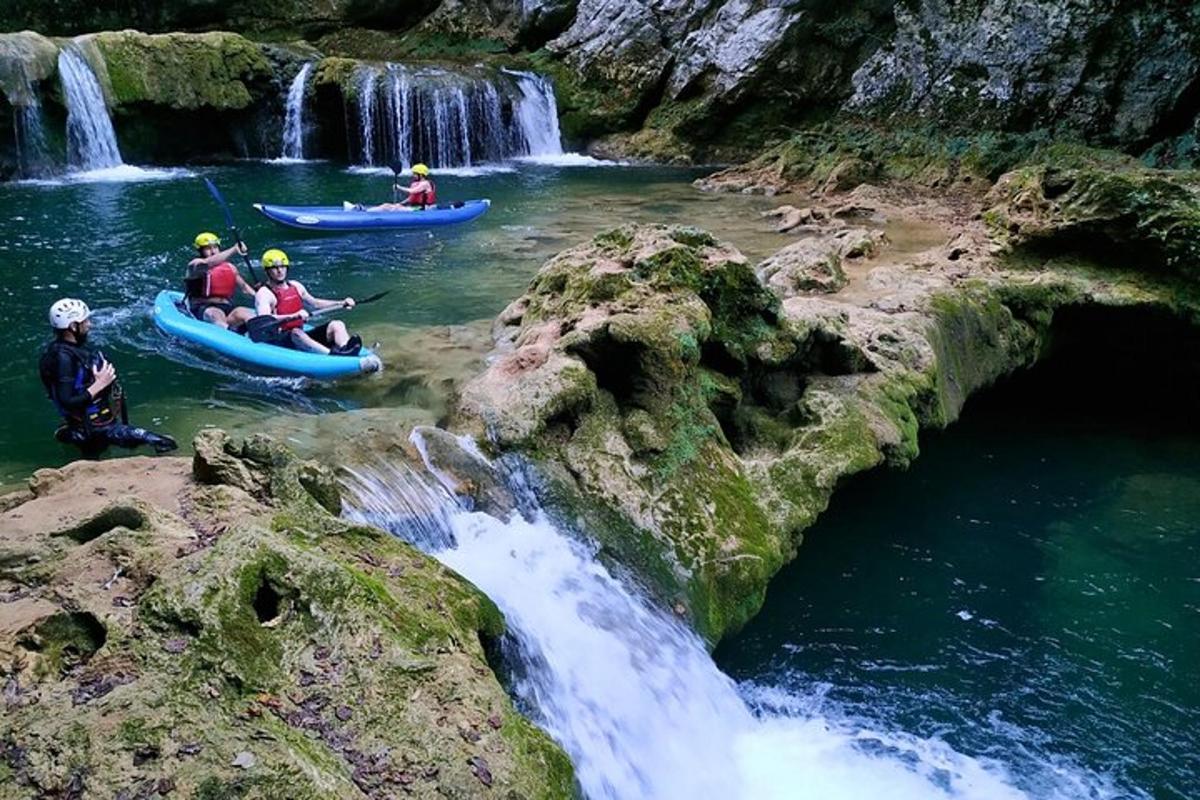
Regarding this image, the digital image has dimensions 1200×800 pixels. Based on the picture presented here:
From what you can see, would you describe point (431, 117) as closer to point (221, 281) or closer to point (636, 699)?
point (221, 281)

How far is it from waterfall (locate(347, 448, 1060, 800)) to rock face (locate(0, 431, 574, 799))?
0.97 meters

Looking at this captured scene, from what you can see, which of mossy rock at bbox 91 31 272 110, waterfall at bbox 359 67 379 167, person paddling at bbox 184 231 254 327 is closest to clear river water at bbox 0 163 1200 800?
person paddling at bbox 184 231 254 327

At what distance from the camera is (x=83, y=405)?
6.45 meters

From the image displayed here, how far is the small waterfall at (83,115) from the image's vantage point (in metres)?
20.2

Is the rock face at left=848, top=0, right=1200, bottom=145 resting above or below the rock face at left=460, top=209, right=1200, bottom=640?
above

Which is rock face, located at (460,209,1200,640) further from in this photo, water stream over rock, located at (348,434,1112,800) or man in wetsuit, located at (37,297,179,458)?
man in wetsuit, located at (37,297,179,458)

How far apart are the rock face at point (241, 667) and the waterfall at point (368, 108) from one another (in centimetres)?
1996

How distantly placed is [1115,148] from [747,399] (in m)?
13.7

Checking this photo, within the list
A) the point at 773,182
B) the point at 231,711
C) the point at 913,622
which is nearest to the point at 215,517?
the point at 231,711

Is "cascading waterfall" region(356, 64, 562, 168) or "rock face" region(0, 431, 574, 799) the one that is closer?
"rock face" region(0, 431, 574, 799)

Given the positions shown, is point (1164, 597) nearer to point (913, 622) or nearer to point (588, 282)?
point (913, 622)

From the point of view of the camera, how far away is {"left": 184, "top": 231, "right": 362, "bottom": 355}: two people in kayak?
921 centimetres

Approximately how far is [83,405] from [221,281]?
4.16 m

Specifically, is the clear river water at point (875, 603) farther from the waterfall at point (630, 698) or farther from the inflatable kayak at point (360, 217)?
the inflatable kayak at point (360, 217)
